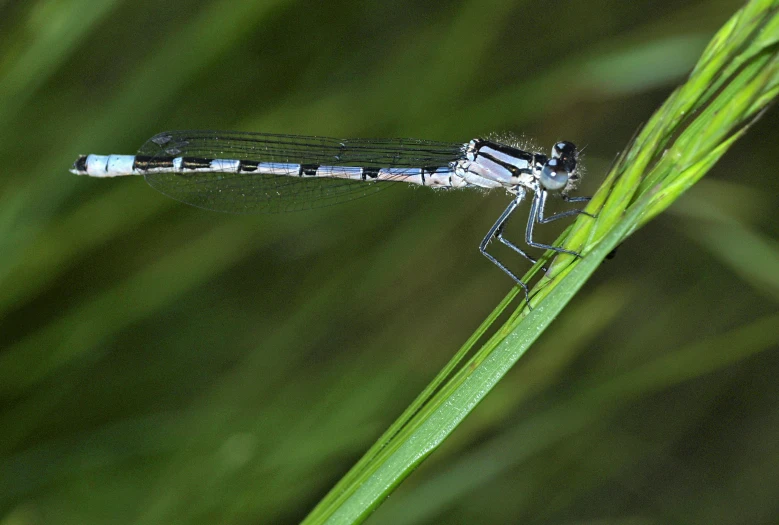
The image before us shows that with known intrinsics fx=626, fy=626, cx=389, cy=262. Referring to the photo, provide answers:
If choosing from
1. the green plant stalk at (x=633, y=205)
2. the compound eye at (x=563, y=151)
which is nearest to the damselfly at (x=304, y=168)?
the compound eye at (x=563, y=151)

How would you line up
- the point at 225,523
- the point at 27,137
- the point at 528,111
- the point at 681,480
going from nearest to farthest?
the point at 225,523 < the point at 27,137 < the point at 528,111 < the point at 681,480

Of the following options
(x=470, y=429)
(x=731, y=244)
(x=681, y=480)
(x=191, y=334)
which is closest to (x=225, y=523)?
(x=470, y=429)

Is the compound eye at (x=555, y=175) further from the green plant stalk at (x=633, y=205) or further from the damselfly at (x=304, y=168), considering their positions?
the green plant stalk at (x=633, y=205)

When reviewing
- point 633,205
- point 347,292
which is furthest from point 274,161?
point 633,205

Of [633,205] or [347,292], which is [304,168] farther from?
[633,205]

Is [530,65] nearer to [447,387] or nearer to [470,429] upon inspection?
[470,429]
